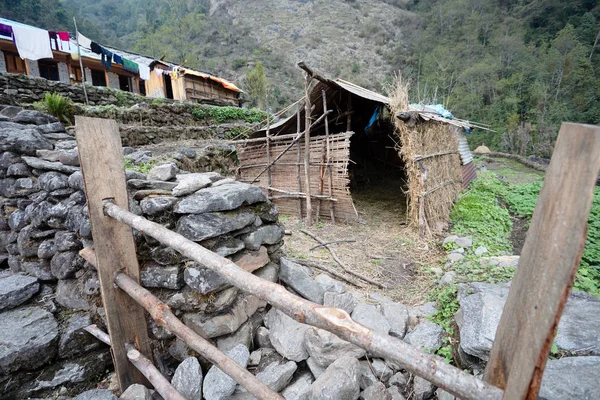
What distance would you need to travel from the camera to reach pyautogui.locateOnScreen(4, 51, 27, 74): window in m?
13.3

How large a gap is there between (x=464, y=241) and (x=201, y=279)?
4534 millimetres

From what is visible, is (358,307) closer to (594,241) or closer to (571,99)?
(594,241)

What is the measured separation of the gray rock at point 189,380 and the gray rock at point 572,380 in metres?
1.98

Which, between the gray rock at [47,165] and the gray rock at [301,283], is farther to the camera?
the gray rock at [47,165]

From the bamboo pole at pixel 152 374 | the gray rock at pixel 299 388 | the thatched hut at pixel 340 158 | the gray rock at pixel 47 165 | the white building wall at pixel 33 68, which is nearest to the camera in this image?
the bamboo pole at pixel 152 374

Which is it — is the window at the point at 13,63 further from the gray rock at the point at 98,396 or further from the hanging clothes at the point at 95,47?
the gray rock at the point at 98,396

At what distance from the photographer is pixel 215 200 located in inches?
81.3

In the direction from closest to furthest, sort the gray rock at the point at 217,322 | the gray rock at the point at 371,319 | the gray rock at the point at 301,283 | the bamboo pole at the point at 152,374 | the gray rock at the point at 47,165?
the bamboo pole at the point at 152,374 < the gray rock at the point at 217,322 < the gray rock at the point at 371,319 < the gray rock at the point at 301,283 < the gray rock at the point at 47,165

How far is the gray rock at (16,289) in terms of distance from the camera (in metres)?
2.40

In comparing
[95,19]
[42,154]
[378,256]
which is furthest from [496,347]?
[95,19]

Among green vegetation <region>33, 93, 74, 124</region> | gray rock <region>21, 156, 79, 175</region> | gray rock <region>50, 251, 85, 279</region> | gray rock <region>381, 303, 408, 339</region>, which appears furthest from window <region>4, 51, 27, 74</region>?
gray rock <region>381, 303, 408, 339</region>

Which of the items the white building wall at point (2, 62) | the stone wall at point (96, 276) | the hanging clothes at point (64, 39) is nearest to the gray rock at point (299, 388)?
the stone wall at point (96, 276)

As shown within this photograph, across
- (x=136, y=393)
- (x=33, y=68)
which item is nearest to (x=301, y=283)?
(x=136, y=393)

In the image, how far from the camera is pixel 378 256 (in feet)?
14.4
